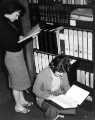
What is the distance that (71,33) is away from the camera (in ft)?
9.96

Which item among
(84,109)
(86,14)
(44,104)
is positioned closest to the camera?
(86,14)

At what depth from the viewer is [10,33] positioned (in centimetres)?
302

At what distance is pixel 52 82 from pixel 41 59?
44cm

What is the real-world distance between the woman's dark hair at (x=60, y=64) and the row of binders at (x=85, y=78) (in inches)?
6.3

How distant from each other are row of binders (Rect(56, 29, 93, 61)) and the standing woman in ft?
1.45

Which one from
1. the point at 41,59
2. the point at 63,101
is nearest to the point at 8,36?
the point at 41,59

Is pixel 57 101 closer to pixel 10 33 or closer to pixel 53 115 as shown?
pixel 53 115

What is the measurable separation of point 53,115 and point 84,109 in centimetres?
44

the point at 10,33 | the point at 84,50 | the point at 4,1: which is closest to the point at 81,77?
the point at 84,50

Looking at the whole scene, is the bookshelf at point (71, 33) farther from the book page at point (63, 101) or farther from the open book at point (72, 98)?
the book page at point (63, 101)

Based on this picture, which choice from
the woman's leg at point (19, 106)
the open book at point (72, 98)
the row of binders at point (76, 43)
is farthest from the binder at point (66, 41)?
the woman's leg at point (19, 106)

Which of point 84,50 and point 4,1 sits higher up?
point 4,1

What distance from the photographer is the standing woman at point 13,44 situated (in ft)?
9.82

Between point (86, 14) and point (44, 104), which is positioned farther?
point (44, 104)
